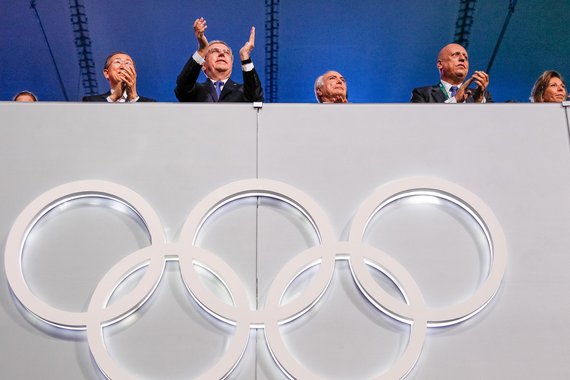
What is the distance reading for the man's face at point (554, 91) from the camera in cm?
404

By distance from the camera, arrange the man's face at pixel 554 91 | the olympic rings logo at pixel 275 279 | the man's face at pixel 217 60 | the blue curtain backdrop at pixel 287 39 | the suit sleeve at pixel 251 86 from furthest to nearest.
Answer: the blue curtain backdrop at pixel 287 39 → the man's face at pixel 217 60 → the man's face at pixel 554 91 → the suit sleeve at pixel 251 86 → the olympic rings logo at pixel 275 279

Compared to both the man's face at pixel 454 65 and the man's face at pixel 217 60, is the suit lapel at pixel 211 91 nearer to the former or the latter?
the man's face at pixel 217 60

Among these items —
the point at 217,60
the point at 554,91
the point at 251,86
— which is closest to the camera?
the point at 251,86

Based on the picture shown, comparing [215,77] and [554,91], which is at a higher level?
[215,77]

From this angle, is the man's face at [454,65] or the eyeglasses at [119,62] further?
the man's face at [454,65]

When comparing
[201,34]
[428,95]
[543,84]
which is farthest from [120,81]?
[543,84]

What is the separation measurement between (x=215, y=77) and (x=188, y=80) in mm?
309

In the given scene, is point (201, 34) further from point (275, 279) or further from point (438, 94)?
point (275, 279)

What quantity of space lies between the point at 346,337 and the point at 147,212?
1017mm

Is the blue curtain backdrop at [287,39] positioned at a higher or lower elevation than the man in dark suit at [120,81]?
higher

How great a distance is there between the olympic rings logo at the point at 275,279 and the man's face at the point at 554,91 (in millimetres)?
1313

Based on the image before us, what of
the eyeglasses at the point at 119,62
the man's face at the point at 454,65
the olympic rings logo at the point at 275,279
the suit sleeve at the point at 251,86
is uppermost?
the man's face at the point at 454,65

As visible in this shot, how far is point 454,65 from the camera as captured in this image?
423cm

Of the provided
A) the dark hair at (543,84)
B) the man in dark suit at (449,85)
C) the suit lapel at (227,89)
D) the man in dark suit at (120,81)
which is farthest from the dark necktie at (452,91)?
the man in dark suit at (120,81)
